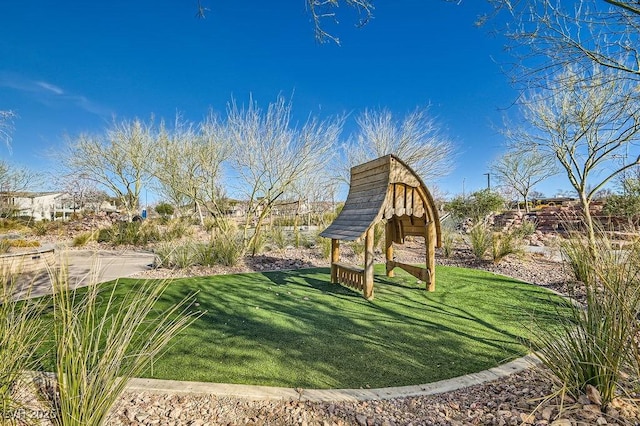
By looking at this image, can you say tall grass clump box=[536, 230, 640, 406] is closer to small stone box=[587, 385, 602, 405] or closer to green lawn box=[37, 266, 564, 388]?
small stone box=[587, 385, 602, 405]

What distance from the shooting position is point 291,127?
9.34 meters

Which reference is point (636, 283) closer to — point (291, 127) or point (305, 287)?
point (305, 287)

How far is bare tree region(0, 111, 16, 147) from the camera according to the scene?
4809 mm

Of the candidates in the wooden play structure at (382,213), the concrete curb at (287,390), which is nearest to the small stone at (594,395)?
the concrete curb at (287,390)

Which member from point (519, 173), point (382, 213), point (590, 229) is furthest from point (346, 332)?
point (519, 173)

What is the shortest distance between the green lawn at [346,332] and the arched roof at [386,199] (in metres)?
1.04

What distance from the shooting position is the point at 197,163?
11.0 metres

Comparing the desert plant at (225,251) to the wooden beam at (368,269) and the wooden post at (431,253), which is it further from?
the wooden post at (431,253)

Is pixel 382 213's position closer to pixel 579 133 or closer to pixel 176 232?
pixel 579 133

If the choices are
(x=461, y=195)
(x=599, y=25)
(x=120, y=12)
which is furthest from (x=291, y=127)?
(x=461, y=195)

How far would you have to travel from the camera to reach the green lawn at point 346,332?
8.42 feet

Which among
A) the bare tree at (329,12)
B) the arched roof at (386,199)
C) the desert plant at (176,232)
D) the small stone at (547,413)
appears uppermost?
the bare tree at (329,12)

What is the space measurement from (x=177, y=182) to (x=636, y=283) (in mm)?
10279

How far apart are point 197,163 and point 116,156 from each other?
378 inches
